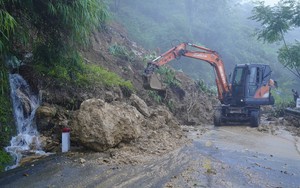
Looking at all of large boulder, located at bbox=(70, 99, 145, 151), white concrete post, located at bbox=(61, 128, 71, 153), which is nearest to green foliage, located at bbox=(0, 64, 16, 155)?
white concrete post, located at bbox=(61, 128, 71, 153)

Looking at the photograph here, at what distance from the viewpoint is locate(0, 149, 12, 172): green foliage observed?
6.07 metres

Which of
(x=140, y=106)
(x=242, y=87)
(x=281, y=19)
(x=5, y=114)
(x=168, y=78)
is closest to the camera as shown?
(x=5, y=114)

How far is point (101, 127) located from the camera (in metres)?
6.89

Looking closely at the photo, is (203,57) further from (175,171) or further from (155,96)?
(175,171)

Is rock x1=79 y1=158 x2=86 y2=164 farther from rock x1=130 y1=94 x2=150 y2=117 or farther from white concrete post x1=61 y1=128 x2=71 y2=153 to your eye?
rock x1=130 y1=94 x2=150 y2=117

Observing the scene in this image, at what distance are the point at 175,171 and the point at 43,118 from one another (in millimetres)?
3861

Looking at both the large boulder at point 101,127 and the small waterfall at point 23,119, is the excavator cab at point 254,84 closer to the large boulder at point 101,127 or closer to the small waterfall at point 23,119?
the large boulder at point 101,127

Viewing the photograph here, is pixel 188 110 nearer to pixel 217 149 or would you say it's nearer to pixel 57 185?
pixel 217 149

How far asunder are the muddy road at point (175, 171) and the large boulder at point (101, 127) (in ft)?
1.17

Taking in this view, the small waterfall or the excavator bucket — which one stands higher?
the excavator bucket

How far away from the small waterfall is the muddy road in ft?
2.42

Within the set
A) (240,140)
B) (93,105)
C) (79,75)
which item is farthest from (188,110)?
(93,105)

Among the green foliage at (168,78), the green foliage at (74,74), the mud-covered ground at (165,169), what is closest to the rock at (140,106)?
the green foliage at (74,74)

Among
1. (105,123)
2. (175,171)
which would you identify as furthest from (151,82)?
(175,171)
